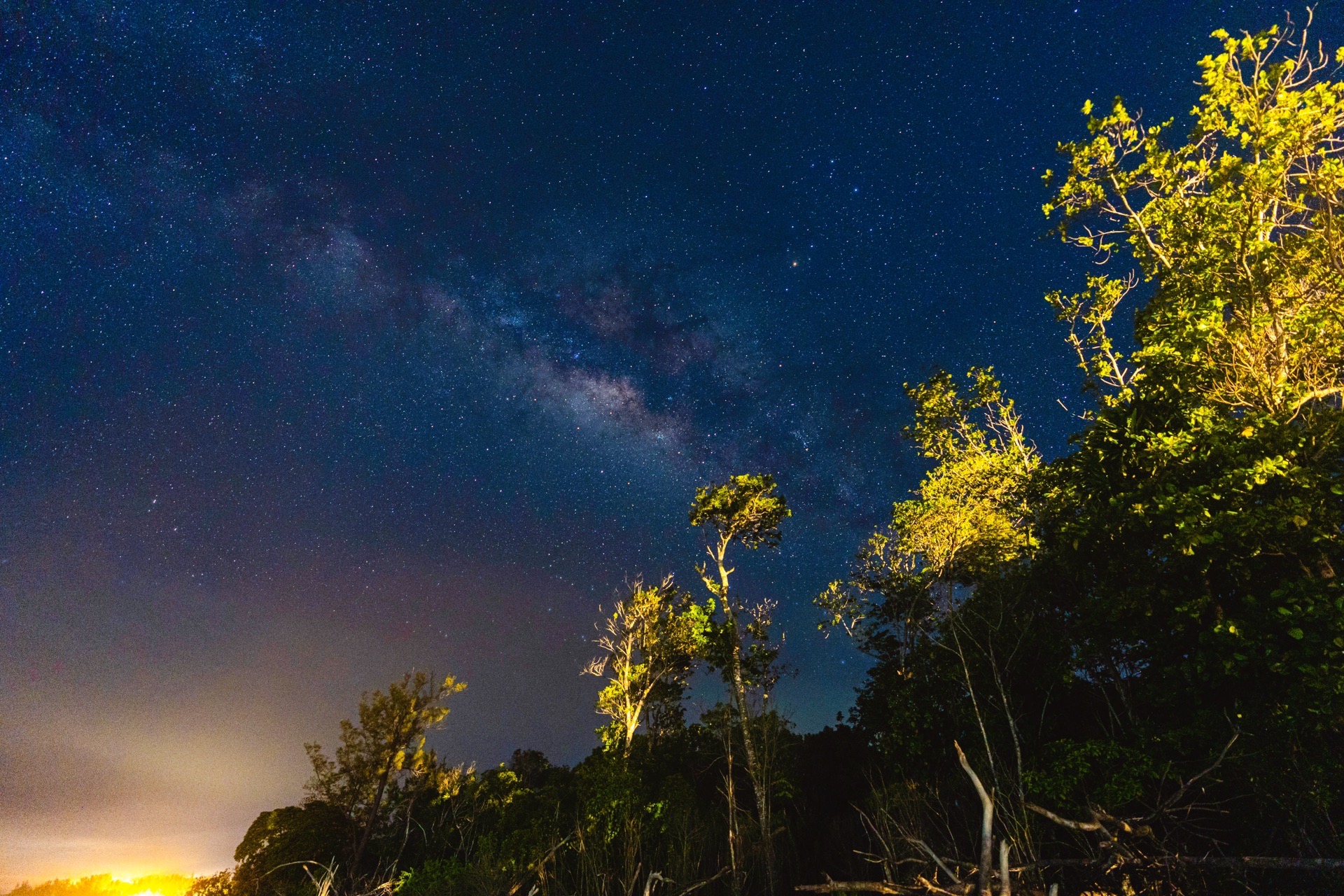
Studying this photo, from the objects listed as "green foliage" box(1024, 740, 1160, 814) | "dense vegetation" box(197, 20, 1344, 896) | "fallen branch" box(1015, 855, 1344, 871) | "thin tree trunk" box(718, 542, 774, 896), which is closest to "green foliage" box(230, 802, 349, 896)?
"dense vegetation" box(197, 20, 1344, 896)

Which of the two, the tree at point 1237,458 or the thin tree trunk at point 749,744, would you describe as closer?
the tree at point 1237,458

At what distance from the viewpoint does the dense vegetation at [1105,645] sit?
9.33 m

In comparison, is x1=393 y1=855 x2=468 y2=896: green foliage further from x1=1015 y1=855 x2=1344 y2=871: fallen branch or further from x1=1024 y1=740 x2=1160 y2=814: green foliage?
x1=1015 y1=855 x2=1344 y2=871: fallen branch

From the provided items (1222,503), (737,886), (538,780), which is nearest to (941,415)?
(1222,503)

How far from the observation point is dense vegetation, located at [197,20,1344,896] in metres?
9.33

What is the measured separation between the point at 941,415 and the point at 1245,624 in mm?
14602

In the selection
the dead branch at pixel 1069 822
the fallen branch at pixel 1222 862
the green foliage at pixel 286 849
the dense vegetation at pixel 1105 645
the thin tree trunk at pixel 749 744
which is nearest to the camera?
the dead branch at pixel 1069 822

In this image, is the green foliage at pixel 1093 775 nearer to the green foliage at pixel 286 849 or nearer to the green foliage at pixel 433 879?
the green foliage at pixel 433 879

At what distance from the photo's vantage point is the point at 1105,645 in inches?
607

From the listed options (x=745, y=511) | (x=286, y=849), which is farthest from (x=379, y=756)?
(x=745, y=511)

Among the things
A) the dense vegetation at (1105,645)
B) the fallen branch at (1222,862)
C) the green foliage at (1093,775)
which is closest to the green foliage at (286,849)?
the dense vegetation at (1105,645)

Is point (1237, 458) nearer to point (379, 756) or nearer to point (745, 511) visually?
point (745, 511)

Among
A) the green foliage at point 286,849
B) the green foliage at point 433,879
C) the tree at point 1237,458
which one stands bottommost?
the green foliage at point 433,879

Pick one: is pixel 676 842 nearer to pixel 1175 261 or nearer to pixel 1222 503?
pixel 1222 503
